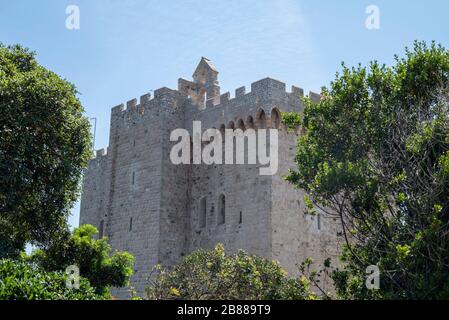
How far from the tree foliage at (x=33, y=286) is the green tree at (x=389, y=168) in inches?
226

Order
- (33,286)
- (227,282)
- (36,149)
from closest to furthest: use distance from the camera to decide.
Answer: (33,286) < (227,282) < (36,149)

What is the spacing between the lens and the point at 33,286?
11234 millimetres

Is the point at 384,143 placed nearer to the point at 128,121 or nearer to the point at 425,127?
the point at 425,127

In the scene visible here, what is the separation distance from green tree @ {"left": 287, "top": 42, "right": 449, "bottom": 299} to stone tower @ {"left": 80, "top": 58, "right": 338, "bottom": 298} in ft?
19.4

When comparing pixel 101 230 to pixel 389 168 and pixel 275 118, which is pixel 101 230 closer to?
pixel 275 118

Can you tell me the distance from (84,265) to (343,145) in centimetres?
937

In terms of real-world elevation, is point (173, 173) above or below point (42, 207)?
above

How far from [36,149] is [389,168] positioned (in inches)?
386

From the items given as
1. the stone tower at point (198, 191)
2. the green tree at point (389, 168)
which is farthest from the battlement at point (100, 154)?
the green tree at point (389, 168)

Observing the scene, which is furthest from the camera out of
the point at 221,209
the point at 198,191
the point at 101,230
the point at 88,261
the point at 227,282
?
the point at 101,230

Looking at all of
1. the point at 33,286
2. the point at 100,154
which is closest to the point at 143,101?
the point at 100,154

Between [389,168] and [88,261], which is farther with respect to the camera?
[88,261]
